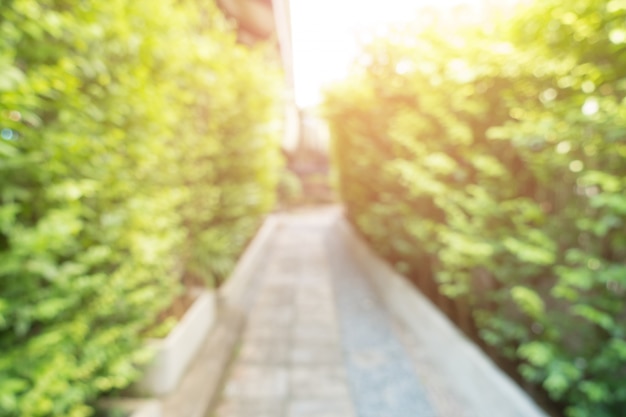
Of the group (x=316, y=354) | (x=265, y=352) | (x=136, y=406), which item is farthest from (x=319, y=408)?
(x=136, y=406)

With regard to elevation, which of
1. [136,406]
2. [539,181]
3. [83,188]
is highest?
[83,188]

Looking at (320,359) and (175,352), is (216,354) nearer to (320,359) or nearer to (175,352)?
(175,352)

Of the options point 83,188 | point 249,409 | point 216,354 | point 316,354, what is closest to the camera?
point 83,188

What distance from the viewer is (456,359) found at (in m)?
3.12

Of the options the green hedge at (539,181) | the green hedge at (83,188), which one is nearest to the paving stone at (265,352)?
the green hedge at (83,188)

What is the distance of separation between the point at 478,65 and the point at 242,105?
3.29 m

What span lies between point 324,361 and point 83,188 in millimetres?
2773

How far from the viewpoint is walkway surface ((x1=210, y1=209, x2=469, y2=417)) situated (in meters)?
2.93

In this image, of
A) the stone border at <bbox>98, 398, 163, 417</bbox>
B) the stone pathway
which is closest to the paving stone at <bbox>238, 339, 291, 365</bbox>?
the stone pathway

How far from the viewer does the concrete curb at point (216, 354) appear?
8.80 feet

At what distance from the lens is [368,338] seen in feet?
13.7

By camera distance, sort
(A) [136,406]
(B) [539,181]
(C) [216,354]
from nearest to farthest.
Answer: (A) [136,406] < (B) [539,181] < (C) [216,354]

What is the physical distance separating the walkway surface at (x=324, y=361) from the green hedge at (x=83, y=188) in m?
1.10

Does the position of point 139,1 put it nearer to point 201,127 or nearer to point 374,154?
point 201,127
